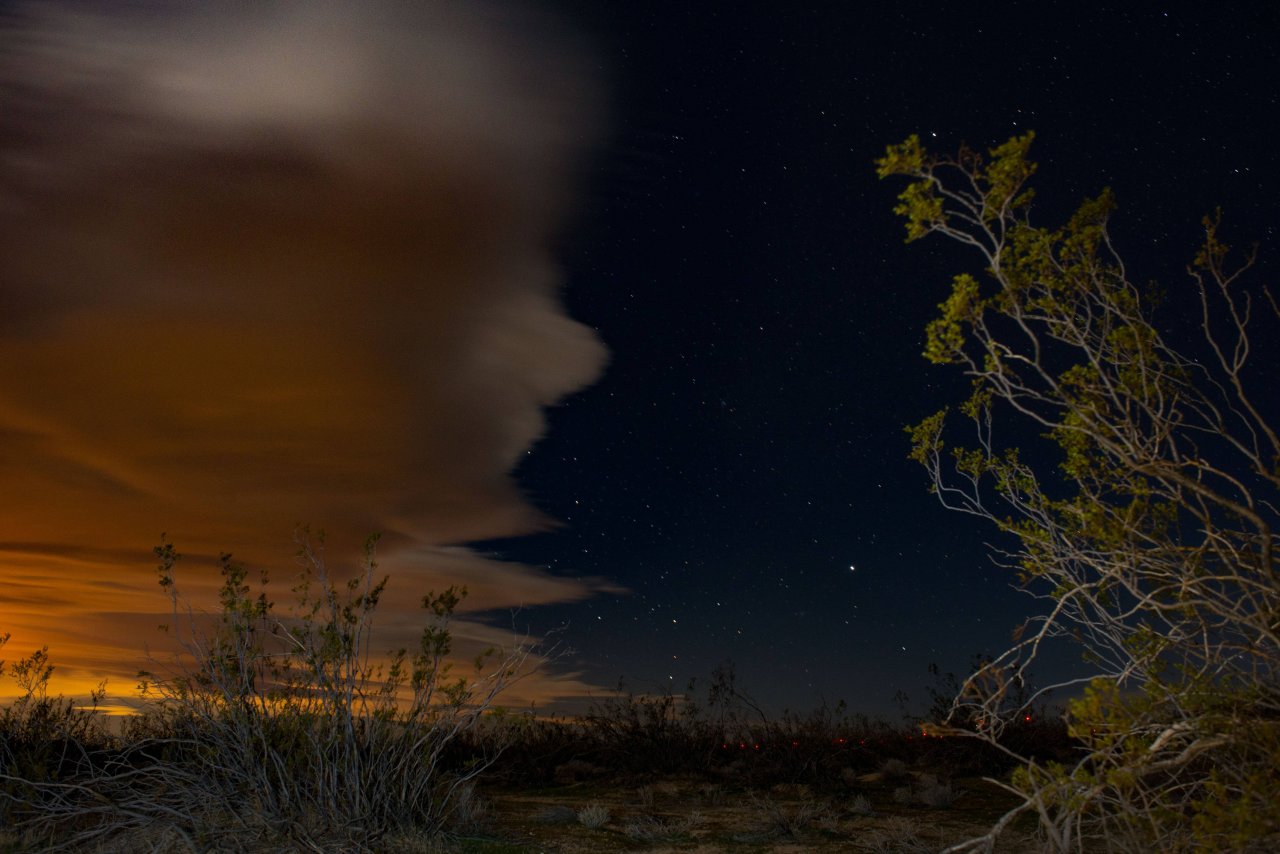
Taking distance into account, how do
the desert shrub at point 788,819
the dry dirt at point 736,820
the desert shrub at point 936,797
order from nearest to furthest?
the dry dirt at point 736,820, the desert shrub at point 788,819, the desert shrub at point 936,797

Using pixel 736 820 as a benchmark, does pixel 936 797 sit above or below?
above

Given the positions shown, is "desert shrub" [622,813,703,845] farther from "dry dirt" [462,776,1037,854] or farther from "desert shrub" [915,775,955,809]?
"desert shrub" [915,775,955,809]

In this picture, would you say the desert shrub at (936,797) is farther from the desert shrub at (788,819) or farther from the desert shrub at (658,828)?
the desert shrub at (658,828)

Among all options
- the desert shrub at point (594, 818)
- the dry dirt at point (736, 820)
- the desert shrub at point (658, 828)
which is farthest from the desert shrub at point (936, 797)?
the desert shrub at point (594, 818)

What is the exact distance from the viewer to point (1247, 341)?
5344 mm

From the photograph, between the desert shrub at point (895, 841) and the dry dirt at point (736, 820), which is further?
the dry dirt at point (736, 820)

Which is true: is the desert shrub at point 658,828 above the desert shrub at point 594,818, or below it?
below

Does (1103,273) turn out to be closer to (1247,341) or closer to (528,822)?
(1247,341)

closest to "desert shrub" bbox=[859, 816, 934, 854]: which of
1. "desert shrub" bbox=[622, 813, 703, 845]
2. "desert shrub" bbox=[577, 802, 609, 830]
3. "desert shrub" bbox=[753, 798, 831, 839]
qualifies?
A: "desert shrub" bbox=[753, 798, 831, 839]

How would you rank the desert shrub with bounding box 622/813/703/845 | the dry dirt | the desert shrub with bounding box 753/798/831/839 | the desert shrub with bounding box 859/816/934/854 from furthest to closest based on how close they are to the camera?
1. the desert shrub with bounding box 753/798/831/839
2. the desert shrub with bounding box 622/813/703/845
3. the dry dirt
4. the desert shrub with bounding box 859/816/934/854

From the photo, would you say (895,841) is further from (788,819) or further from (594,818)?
(594,818)

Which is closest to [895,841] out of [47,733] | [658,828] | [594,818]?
[658,828]

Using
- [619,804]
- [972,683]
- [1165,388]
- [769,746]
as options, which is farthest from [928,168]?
[769,746]

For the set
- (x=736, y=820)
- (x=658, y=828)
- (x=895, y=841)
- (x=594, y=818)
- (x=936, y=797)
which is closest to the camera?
(x=895, y=841)
